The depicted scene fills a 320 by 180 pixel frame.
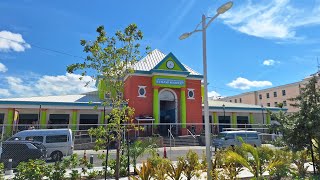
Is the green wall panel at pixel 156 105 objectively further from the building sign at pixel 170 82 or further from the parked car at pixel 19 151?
the parked car at pixel 19 151

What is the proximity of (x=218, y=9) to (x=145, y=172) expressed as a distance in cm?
597

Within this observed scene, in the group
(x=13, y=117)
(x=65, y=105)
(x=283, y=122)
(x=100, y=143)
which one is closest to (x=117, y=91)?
(x=100, y=143)

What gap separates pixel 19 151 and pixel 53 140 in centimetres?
401

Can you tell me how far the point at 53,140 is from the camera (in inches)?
779

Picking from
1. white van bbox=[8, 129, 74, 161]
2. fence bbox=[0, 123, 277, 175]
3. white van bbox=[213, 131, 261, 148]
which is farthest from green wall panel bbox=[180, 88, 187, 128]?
white van bbox=[8, 129, 74, 161]

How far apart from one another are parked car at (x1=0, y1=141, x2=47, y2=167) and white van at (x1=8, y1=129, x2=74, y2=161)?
9.92ft

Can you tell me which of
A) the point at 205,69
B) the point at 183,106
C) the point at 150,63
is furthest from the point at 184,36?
Answer: the point at 150,63

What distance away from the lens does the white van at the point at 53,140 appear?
19531mm

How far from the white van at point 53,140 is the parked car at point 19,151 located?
9.92ft

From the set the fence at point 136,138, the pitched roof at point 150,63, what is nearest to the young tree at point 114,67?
the fence at point 136,138

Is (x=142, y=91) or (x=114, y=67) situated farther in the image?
(x=142, y=91)

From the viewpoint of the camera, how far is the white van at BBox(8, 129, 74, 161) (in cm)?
1953

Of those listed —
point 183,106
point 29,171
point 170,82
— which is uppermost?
point 170,82

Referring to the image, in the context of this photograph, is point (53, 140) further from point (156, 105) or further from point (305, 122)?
point (305, 122)
